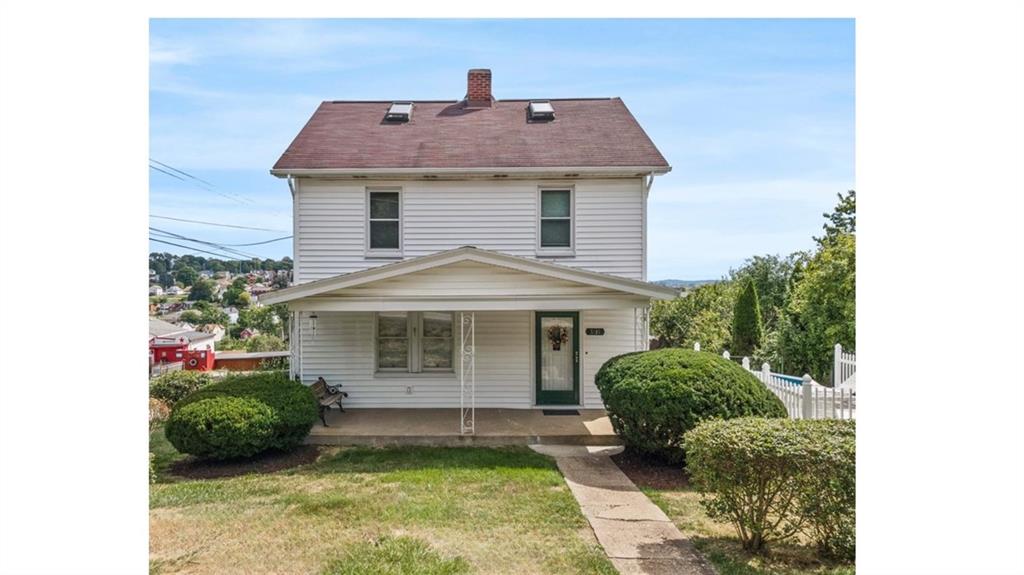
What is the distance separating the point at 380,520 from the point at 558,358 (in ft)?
17.6

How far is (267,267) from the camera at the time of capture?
9.44 metres

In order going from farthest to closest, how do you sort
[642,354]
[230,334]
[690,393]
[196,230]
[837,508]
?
1. [230,334]
2. [642,354]
3. [690,393]
4. [196,230]
5. [837,508]

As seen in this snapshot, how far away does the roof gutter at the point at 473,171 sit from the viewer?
913cm

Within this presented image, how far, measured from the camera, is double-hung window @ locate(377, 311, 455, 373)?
9.60 m

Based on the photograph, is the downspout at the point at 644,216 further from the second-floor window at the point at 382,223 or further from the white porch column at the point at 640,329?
the second-floor window at the point at 382,223

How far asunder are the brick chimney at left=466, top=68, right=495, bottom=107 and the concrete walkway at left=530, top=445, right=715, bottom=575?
7.79 m

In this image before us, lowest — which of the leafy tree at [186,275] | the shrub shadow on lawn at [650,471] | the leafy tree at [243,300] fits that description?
the shrub shadow on lawn at [650,471]

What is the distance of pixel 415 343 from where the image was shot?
31.6 feet

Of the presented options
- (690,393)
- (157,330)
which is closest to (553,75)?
(690,393)

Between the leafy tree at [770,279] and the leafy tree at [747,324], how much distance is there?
7.94 feet

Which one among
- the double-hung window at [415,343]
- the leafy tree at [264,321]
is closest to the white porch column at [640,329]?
the double-hung window at [415,343]

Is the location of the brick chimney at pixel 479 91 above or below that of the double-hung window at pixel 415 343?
above
